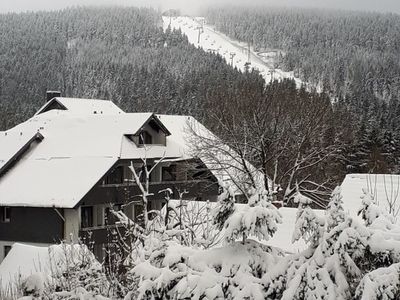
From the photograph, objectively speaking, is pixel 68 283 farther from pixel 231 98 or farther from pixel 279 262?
pixel 231 98

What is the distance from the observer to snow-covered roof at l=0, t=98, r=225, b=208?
1208 inches

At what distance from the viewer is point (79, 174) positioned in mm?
31828

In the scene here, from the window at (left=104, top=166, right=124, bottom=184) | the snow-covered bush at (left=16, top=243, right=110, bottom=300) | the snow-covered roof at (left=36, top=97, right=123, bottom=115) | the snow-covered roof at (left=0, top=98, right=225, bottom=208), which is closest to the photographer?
the snow-covered bush at (left=16, top=243, right=110, bottom=300)

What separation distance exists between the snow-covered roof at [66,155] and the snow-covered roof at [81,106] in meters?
14.5

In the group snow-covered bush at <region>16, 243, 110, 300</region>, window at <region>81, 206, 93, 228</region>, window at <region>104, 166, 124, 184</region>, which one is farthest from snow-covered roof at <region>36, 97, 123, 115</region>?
snow-covered bush at <region>16, 243, 110, 300</region>

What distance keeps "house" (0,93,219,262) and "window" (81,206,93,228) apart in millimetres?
49

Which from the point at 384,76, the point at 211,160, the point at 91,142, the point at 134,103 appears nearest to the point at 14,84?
the point at 134,103

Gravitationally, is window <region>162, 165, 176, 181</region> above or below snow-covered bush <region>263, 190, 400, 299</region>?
below

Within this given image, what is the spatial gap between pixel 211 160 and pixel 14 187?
10578mm

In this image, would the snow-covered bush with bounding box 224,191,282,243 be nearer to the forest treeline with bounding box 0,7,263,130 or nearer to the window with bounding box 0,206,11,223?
the window with bounding box 0,206,11,223

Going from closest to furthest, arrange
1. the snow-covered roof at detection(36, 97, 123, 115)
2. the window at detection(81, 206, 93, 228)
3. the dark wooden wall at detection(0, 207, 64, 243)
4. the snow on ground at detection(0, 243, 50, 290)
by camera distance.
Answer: the snow on ground at detection(0, 243, 50, 290)
the dark wooden wall at detection(0, 207, 64, 243)
the window at detection(81, 206, 93, 228)
the snow-covered roof at detection(36, 97, 123, 115)

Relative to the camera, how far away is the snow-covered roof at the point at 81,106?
53969 millimetres

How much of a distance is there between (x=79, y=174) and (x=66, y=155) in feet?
9.76

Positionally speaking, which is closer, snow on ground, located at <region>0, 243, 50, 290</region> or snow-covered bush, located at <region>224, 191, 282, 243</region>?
snow-covered bush, located at <region>224, 191, 282, 243</region>
